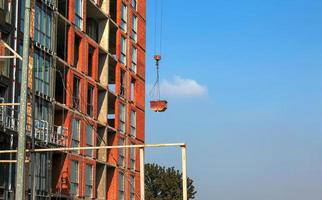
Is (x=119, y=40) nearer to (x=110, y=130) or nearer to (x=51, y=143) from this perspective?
(x=110, y=130)

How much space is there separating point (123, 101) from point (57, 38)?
11774mm

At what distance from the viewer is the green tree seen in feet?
340

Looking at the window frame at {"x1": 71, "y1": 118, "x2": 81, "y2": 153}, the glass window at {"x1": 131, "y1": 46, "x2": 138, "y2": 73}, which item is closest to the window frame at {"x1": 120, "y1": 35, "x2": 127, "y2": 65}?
the glass window at {"x1": 131, "y1": 46, "x2": 138, "y2": 73}

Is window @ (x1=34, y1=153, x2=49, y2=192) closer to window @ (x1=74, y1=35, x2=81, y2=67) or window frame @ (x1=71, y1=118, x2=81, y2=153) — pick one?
window frame @ (x1=71, y1=118, x2=81, y2=153)

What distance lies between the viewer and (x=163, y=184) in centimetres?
10469

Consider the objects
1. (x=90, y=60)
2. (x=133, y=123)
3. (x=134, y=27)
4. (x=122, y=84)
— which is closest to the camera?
(x=90, y=60)

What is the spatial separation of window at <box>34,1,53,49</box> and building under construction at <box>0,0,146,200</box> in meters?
0.07

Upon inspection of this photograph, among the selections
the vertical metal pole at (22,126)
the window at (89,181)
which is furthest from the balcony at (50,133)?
the vertical metal pole at (22,126)

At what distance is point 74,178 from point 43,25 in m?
11.4

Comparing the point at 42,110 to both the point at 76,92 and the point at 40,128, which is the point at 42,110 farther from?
the point at 76,92

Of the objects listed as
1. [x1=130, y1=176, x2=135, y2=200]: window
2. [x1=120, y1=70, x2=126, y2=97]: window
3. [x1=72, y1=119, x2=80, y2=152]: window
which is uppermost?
[x1=120, y1=70, x2=126, y2=97]: window

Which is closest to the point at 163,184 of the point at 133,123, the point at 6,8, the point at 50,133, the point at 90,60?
the point at 133,123

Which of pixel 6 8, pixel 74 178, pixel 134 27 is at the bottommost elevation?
pixel 74 178

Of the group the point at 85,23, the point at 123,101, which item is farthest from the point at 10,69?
the point at 123,101
